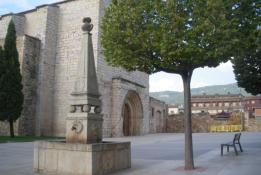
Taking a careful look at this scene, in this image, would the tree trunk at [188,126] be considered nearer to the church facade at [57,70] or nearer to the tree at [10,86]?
the tree at [10,86]

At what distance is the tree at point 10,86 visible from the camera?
21047 millimetres

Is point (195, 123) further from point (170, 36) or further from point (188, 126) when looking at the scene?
point (170, 36)

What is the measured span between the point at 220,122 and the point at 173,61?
3470 centimetres

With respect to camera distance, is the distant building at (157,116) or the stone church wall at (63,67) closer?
the stone church wall at (63,67)

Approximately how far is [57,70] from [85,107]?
18.3 metres

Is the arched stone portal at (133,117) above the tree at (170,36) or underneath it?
underneath

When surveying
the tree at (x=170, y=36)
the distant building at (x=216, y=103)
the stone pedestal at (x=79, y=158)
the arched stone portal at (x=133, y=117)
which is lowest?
the stone pedestal at (x=79, y=158)

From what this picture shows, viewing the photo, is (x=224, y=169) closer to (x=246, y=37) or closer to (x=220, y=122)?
(x=246, y=37)

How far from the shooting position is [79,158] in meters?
7.59

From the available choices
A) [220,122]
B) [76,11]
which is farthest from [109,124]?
[220,122]

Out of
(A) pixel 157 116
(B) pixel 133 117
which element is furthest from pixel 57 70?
(A) pixel 157 116

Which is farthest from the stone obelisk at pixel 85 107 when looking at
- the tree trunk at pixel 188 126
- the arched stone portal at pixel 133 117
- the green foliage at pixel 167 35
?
the arched stone portal at pixel 133 117

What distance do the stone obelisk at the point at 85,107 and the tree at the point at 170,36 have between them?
33.8 inches

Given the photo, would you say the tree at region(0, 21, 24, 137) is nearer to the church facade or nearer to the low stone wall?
the church facade
